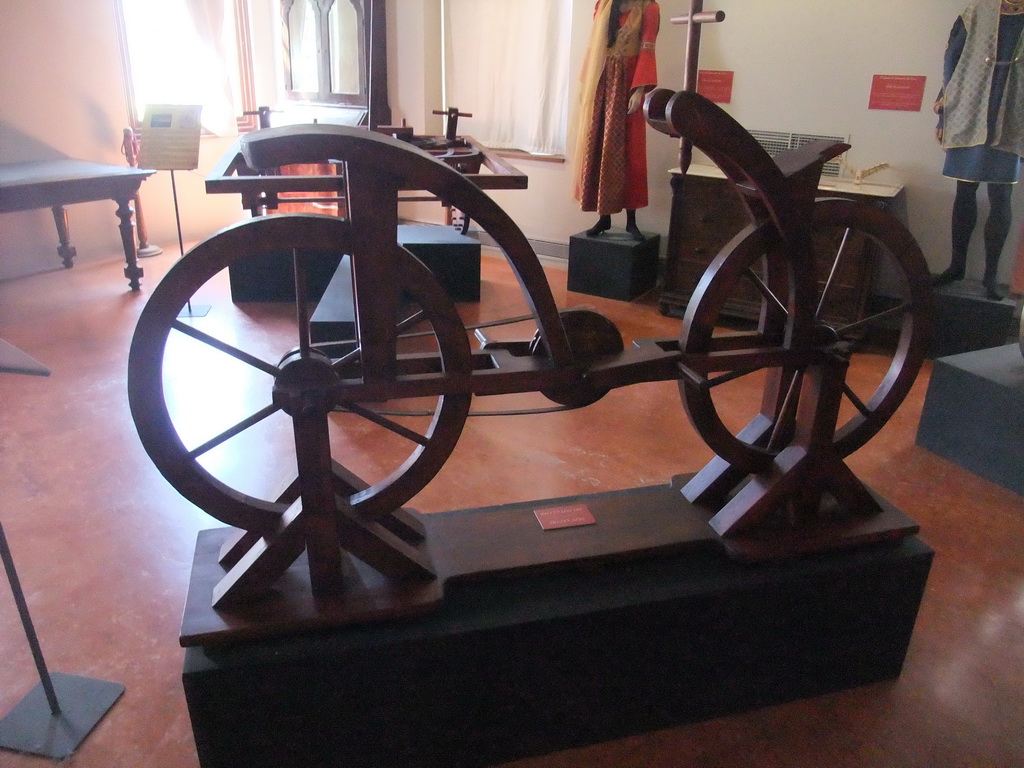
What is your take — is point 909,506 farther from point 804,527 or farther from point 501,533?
point 501,533

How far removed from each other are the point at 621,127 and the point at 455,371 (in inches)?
146

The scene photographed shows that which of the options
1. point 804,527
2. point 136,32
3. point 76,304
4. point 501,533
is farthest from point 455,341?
point 136,32

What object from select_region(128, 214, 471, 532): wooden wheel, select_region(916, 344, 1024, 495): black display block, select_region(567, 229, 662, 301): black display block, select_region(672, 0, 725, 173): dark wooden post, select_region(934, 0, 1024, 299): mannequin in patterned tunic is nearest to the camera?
select_region(128, 214, 471, 532): wooden wheel

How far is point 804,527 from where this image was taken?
189 cm

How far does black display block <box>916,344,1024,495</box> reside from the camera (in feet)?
9.68

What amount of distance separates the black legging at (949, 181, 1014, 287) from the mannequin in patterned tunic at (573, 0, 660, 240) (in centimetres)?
175

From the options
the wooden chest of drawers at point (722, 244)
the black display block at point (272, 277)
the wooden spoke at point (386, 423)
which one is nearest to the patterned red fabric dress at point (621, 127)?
the wooden chest of drawers at point (722, 244)

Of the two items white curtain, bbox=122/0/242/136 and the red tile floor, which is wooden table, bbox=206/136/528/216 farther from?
white curtain, bbox=122/0/242/136

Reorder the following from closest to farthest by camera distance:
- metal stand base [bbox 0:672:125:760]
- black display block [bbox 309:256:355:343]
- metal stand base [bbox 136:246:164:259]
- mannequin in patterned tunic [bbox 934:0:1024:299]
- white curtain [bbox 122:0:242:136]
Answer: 1. metal stand base [bbox 0:672:125:760]
2. black display block [bbox 309:256:355:343]
3. mannequin in patterned tunic [bbox 934:0:1024:299]
4. metal stand base [bbox 136:246:164:259]
5. white curtain [bbox 122:0:242:136]

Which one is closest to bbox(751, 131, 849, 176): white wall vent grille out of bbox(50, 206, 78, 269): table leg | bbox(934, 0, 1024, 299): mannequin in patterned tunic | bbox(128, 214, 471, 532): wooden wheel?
bbox(934, 0, 1024, 299): mannequin in patterned tunic

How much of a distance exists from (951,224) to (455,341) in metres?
3.89

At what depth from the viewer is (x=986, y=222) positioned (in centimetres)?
413

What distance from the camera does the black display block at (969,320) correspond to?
4.04 meters

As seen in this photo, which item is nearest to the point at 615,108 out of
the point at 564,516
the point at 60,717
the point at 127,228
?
the point at 127,228
